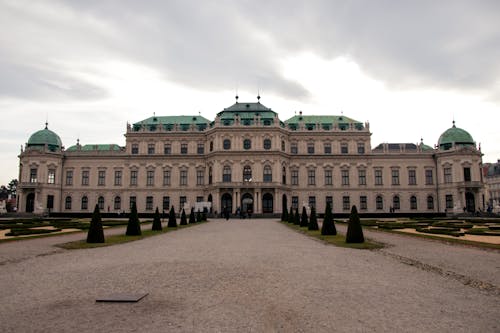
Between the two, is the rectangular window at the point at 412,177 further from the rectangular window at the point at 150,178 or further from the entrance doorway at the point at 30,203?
the entrance doorway at the point at 30,203

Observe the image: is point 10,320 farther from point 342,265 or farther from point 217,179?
point 217,179

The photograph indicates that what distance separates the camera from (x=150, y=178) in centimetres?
6303

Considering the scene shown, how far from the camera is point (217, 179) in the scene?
58.7 m

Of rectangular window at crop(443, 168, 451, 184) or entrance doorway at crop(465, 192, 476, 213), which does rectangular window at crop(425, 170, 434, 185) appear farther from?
entrance doorway at crop(465, 192, 476, 213)

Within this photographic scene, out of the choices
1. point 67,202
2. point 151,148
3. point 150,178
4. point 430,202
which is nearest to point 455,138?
point 430,202

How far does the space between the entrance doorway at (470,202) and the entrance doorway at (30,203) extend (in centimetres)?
6380

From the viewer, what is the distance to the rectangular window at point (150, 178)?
62875mm

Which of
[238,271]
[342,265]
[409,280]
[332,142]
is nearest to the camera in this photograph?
[409,280]

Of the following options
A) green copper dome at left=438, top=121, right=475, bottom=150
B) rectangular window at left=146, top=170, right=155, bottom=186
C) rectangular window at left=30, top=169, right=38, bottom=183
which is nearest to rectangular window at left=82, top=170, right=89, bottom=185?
rectangular window at left=30, top=169, right=38, bottom=183

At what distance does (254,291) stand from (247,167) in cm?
5112

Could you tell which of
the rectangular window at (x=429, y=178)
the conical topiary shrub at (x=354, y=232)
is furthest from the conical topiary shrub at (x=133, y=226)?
the rectangular window at (x=429, y=178)

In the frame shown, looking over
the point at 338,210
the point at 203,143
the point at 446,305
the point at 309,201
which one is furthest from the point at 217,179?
the point at 446,305

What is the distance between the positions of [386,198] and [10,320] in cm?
6072

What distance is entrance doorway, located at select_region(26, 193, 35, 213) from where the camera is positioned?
194 ft
